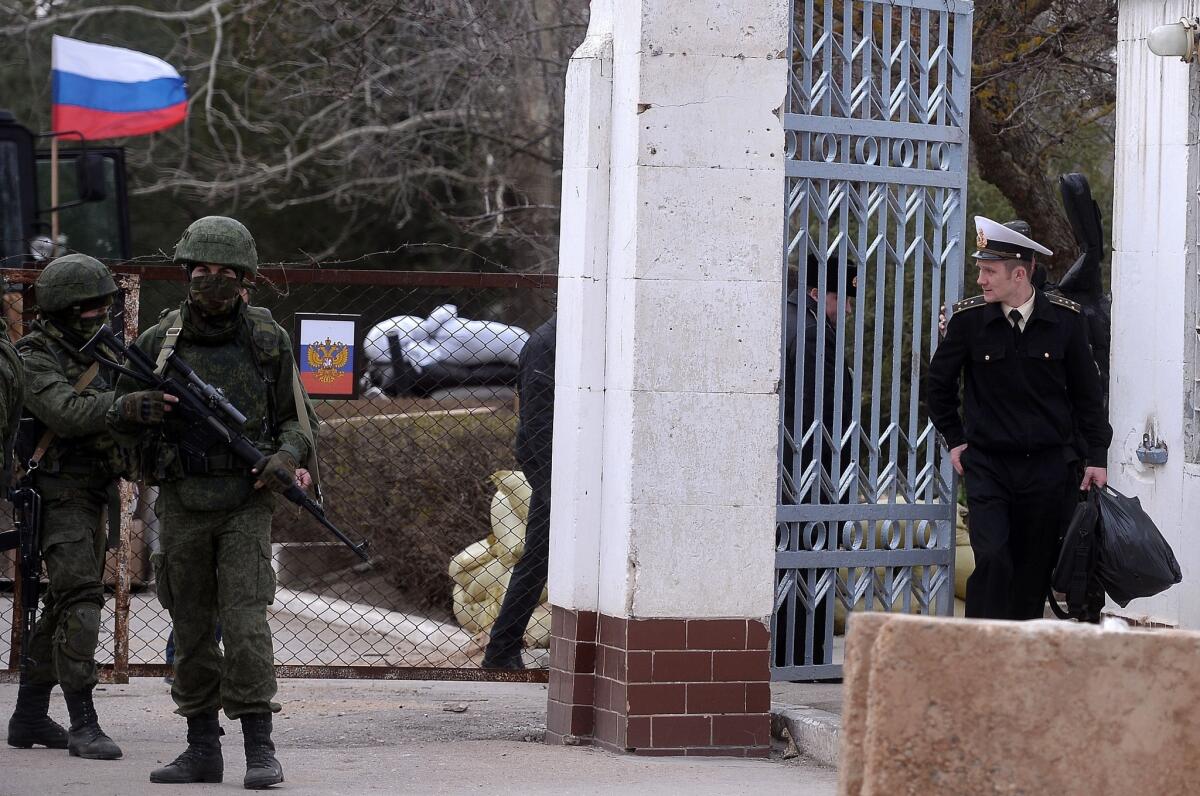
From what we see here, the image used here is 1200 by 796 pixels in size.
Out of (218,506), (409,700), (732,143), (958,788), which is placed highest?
(732,143)

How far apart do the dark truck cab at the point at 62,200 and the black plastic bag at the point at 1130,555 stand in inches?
262

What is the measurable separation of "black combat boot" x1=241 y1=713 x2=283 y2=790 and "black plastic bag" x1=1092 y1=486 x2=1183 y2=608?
310cm

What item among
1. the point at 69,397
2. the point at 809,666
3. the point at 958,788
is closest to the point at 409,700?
the point at 809,666

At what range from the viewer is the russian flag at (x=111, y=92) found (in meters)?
16.0

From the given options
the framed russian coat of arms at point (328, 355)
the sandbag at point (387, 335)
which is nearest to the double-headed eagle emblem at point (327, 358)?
the framed russian coat of arms at point (328, 355)

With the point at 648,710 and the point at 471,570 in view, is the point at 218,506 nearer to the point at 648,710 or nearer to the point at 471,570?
the point at 648,710

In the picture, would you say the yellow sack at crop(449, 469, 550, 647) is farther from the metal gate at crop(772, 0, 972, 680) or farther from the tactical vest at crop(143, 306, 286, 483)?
the tactical vest at crop(143, 306, 286, 483)

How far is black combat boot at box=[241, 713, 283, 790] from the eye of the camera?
17.1 feet

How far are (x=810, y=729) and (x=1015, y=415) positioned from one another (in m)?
1.46

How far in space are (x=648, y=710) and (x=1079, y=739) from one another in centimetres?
276

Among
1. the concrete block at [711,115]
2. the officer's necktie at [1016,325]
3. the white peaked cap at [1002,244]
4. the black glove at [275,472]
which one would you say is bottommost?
the black glove at [275,472]

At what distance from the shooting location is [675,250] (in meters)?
5.70

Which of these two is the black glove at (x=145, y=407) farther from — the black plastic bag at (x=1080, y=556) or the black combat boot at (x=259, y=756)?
the black plastic bag at (x=1080, y=556)

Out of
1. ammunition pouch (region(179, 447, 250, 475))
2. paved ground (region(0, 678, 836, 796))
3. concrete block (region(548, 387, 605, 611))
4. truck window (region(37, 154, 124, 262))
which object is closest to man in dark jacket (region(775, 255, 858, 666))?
concrete block (region(548, 387, 605, 611))
